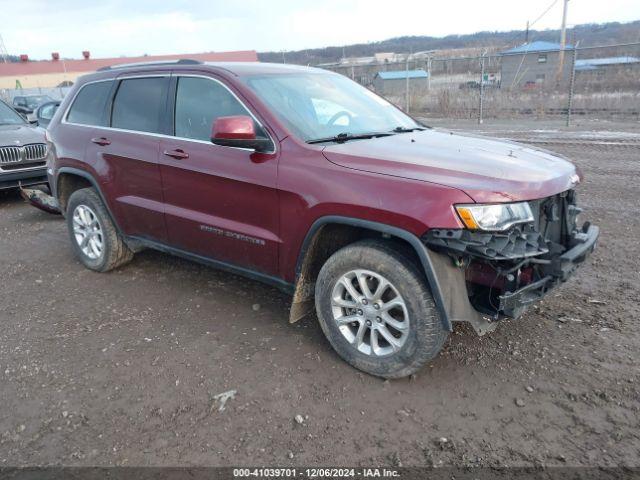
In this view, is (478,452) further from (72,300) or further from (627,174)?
(627,174)

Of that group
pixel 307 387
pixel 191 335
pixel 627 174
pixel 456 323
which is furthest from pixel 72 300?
pixel 627 174

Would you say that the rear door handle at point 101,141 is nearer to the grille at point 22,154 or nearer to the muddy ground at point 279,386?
the muddy ground at point 279,386

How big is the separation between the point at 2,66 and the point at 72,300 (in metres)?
60.4

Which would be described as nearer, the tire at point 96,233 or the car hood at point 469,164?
the car hood at point 469,164

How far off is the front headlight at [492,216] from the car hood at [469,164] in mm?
45

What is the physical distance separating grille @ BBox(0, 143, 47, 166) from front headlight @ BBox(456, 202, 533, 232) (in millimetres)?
7744

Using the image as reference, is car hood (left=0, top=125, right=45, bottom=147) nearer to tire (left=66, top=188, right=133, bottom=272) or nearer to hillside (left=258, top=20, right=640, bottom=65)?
tire (left=66, top=188, right=133, bottom=272)

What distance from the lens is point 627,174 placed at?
26.1 ft

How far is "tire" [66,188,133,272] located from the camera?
4892 millimetres

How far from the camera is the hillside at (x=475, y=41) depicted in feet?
190

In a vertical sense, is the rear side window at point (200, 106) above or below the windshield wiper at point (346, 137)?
above

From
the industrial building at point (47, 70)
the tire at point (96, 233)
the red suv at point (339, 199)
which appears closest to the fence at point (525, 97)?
the red suv at point (339, 199)

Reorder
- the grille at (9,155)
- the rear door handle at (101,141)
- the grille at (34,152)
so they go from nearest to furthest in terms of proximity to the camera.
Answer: the rear door handle at (101,141)
the grille at (9,155)
the grille at (34,152)

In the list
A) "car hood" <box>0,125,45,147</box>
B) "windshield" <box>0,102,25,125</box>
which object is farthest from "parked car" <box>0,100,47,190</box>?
"windshield" <box>0,102,25,125</box>
